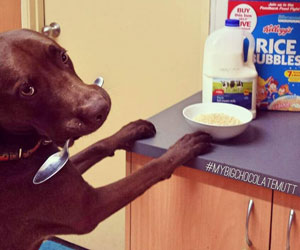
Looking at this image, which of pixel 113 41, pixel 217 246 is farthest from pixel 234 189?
pixel 113 41

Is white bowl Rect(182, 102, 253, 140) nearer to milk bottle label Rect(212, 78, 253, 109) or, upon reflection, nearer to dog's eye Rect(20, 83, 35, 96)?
milk bottle label Rect(212, 78, 253, 109)

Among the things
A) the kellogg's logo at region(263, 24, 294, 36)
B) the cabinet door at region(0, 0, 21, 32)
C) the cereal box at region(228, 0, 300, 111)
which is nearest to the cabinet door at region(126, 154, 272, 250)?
the cereal box at region(228, 0, 300, 111)

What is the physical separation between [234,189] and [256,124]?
277mm

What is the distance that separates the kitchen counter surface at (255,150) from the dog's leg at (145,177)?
0.03 metres

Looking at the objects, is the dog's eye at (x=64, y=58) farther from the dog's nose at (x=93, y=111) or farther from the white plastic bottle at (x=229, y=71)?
the white plastic bottle at (x=229, y=71)

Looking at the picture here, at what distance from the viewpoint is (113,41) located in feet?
6.24

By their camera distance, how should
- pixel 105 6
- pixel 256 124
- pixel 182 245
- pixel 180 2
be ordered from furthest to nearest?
pixel 105 6
pixel 180 2
pixel 256 124
pixel 182 245

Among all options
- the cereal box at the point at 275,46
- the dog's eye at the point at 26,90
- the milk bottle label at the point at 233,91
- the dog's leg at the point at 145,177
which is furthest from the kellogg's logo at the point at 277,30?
the dog's eye at the point at 26,90

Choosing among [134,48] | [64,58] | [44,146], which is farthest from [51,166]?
[134,48]

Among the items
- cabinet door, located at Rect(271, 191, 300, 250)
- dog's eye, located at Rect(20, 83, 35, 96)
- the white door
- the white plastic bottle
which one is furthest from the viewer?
the white door

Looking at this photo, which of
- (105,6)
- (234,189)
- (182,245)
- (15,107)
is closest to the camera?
(15,107)

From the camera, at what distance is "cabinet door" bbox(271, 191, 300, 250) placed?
1050 mm

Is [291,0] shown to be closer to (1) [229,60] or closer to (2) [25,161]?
(1) [229,60]

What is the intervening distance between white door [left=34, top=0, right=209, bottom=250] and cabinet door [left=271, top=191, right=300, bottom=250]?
0.75 meters
